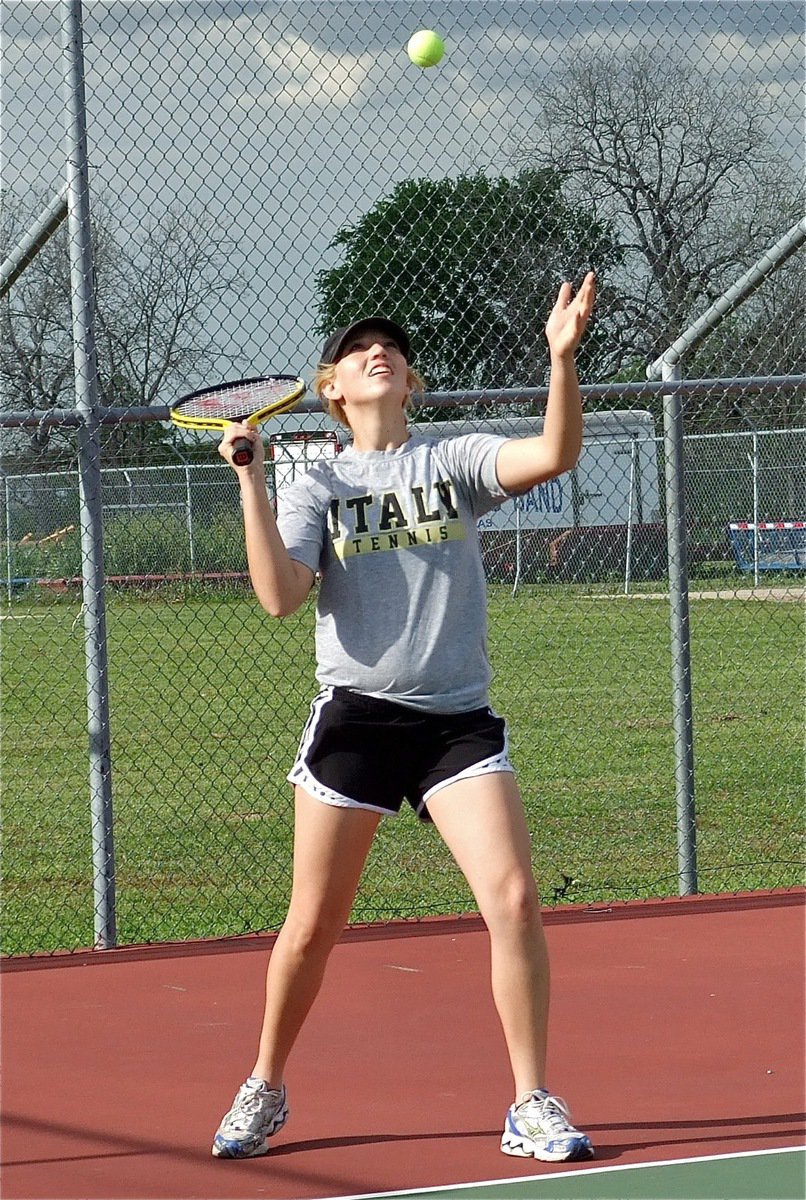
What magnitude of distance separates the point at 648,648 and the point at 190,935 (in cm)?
861

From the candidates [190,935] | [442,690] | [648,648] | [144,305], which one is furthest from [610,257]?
[648,648]

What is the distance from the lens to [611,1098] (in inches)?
157

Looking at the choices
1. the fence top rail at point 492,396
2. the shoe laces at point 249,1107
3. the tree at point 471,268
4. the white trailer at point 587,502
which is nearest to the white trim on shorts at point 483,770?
the shoe laces at point 249,1107

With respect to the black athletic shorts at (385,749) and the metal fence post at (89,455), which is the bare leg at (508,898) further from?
the metal fence post at (89,455)

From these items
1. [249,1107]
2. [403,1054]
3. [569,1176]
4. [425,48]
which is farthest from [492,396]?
[569,1176]

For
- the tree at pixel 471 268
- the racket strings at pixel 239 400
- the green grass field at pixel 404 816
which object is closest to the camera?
the racket strings at pixel 239 400

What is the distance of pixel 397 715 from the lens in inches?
140

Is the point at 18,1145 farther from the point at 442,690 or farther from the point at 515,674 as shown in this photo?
the point at 515,674

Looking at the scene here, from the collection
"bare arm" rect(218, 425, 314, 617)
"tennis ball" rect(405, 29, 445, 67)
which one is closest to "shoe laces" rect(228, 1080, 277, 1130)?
"bare arm" rect(218, 425, 314, 617)

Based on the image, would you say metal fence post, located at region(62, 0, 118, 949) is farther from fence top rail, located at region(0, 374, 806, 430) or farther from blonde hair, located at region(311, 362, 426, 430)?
blonde hair, located at region(311, 362, 426, 430)

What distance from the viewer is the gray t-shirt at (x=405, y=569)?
3535 mm

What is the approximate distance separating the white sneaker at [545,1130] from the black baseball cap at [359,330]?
5.54 ft

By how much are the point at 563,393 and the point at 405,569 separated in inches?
21.1

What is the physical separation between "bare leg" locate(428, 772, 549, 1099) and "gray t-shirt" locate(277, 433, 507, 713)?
0.22 m
